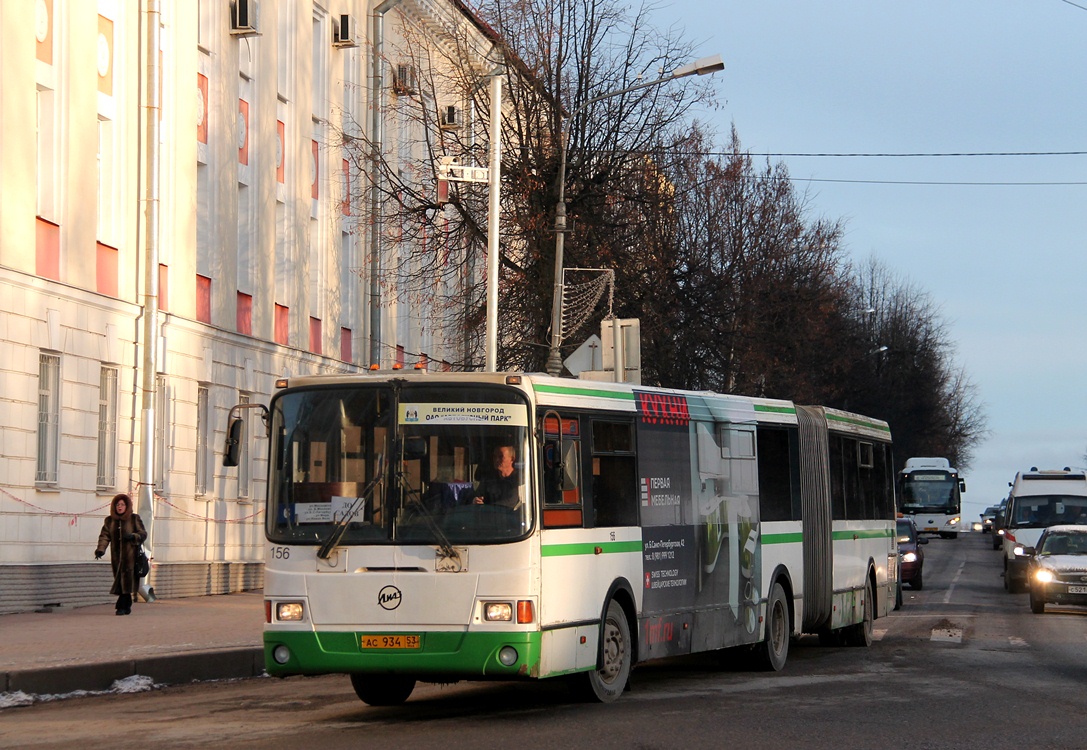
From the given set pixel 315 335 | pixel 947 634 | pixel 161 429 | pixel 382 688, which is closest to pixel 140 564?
pixel 161 429

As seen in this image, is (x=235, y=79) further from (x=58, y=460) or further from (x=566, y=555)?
(x=566, y=555)

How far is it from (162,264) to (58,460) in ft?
16.2

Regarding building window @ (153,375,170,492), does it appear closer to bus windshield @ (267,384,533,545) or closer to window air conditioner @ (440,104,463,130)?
window air conditioner @ (440,104,463,130)

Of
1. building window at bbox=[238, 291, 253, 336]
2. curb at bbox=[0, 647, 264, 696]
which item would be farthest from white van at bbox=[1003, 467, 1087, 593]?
curb at bbox=[0, 647, 264, 696]

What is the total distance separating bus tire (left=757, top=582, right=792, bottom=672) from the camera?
1712 centimetres

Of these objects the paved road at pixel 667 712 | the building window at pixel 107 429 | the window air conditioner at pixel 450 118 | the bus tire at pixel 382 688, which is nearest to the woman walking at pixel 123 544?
the building window at pixel 107 429

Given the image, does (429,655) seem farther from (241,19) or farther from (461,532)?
(241,19)

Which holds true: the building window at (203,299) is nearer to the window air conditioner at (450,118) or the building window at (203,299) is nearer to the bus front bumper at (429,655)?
the window air conditioner at (450,118)

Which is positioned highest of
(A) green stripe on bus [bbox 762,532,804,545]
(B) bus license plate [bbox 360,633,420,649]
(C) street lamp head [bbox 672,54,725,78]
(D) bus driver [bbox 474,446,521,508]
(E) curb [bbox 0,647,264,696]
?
(C) street lamp head [bbox 672,54,725,78]

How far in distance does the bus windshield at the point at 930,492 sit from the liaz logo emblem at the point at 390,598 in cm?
5882

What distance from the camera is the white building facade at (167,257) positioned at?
23.8m

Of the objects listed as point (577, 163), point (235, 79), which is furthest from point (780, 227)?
point (235, 79)

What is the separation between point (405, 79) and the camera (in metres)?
36.2

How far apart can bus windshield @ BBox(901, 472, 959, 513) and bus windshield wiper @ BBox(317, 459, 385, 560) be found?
5872 centimetres
